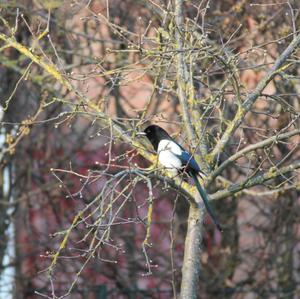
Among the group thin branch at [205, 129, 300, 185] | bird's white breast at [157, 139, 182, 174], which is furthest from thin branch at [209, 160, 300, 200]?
bird's white breast at [157, 139, 182, 174]

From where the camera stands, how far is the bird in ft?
21.7

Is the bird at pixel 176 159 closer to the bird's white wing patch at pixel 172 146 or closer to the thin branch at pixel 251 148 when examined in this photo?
the bird's white wing patch at pixel 172 146

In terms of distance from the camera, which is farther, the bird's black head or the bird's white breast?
the bird's black head

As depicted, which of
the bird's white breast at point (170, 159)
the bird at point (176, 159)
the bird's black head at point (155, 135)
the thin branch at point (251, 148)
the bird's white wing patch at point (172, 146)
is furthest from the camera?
the bird's black head at point (155, 135)

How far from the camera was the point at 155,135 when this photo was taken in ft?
25.1

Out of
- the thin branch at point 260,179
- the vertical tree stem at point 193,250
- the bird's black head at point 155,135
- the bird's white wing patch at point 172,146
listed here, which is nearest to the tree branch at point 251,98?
the thin branch at point 260,179

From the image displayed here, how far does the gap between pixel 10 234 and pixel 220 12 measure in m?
3.95

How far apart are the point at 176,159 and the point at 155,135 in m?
0.61

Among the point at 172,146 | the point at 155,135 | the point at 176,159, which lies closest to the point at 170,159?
the point at 176,159

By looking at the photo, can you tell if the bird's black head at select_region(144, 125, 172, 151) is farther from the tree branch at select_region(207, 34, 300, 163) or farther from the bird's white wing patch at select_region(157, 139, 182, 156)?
the tree branch at select_region(207, 34, 300, 163)

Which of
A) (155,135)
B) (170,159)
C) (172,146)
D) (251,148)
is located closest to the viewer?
(251,148)

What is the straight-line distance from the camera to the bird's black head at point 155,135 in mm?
7555

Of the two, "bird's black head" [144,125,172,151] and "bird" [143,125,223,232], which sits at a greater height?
"bird's black head" [144,125,172,151]

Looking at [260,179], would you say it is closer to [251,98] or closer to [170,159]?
[251,98]
